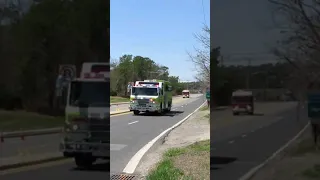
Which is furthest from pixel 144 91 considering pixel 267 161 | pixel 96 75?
pixel 267 161

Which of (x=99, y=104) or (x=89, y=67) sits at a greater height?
(x=89, y=67)

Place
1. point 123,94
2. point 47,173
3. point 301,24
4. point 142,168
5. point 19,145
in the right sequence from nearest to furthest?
point 301,24 < point 19,145 < point 47,173 < point 142,168 < point 123,94

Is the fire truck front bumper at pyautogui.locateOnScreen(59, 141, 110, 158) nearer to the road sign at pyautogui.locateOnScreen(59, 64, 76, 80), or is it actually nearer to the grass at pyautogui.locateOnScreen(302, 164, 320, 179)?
the road sign at pyautogui.locateOnScreen(59, 64, 76, 80)

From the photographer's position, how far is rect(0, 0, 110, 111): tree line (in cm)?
421

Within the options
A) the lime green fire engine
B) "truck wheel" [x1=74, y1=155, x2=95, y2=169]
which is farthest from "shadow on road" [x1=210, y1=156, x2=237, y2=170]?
the lime green fire engine

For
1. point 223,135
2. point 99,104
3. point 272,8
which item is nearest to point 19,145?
point 99,104

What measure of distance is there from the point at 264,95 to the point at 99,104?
1.74m

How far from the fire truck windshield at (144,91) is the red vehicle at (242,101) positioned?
2057 centimetres

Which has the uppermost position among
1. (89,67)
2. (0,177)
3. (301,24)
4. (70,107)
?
(301,24)

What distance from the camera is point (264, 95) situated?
3912mm

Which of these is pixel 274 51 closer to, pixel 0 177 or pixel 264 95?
pixel 264 95

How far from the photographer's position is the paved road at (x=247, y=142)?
389 centimetres

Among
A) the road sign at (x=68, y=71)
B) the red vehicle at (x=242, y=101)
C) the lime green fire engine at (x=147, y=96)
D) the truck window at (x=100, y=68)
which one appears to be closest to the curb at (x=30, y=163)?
the road sign at (x=68, y=71)

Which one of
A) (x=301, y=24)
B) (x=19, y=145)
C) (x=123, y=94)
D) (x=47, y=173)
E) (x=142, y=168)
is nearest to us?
(x=301, y=24)
